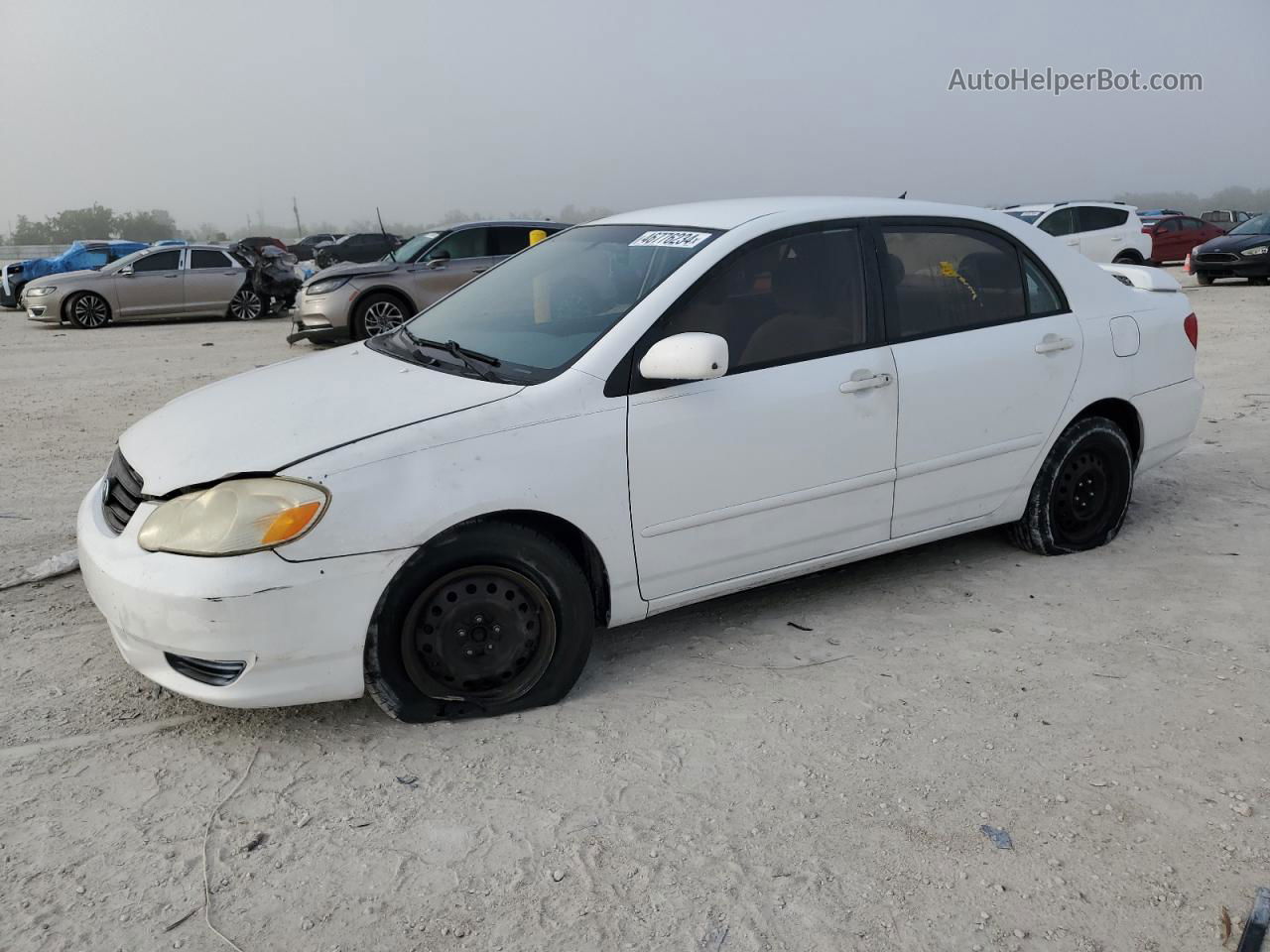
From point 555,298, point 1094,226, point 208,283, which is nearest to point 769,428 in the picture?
point 555,298

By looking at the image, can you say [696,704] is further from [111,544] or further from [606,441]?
[111,544]

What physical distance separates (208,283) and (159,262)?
93 centimetres

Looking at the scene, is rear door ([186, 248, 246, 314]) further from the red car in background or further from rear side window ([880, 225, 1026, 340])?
the red car in background

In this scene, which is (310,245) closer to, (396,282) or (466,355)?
(396,282)

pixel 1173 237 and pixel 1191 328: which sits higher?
pixel 1173 237

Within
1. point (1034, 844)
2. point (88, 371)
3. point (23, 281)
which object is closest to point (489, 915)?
point (1034, 844)

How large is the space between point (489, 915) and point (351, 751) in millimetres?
909

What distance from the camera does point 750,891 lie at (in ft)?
8.22

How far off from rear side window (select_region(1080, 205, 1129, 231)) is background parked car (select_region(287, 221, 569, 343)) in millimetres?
10502

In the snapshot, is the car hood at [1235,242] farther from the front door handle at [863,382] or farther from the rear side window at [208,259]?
the front door handle at [863,382]

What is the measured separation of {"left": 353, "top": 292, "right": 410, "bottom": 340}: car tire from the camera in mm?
12898

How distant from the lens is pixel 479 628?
3246 millimetres

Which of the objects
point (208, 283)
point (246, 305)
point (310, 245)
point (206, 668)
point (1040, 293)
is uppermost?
point (310, 245)

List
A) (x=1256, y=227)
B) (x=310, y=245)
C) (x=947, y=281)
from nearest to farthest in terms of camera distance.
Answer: (x=947, y=281) < (x=1256, y=227) < (x=310, y=245)
